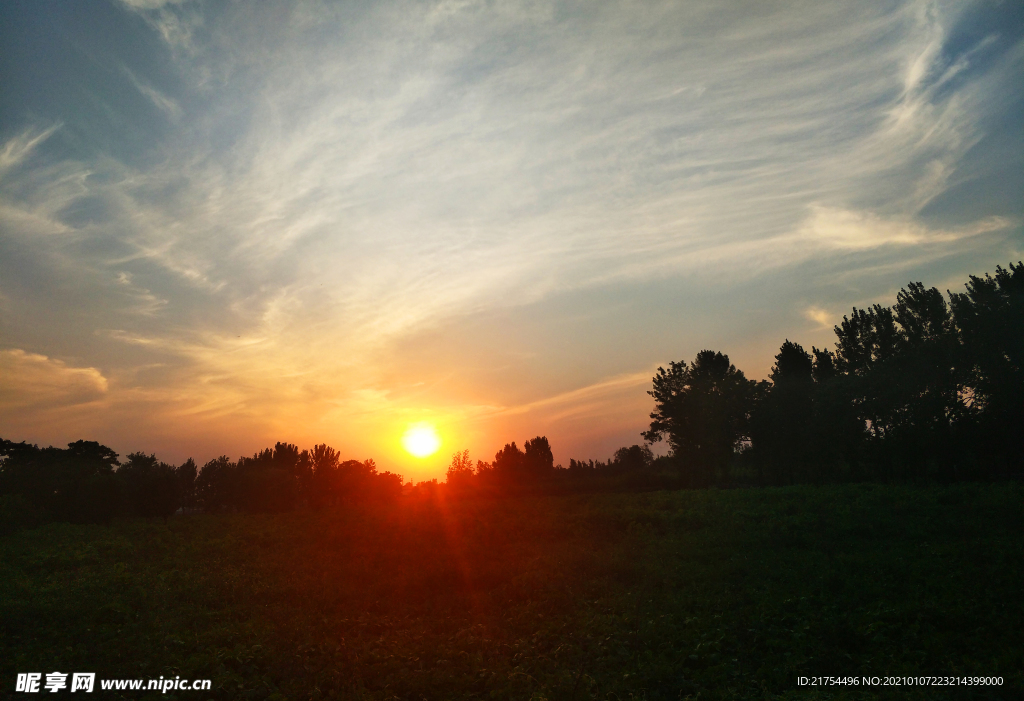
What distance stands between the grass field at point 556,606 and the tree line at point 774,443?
1749 cm

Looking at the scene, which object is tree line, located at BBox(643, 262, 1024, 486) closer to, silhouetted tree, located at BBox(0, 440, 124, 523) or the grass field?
the grass field

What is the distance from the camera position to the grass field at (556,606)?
35.8 ft

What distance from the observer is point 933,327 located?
46.2m

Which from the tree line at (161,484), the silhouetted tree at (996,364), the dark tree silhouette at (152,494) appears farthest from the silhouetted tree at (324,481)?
the silhouetted tree at (996,364)

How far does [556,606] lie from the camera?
16031mm

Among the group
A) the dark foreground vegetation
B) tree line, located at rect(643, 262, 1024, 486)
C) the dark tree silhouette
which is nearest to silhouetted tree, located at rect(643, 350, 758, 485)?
tree line, located at rect(643, 262, 1024, 486)

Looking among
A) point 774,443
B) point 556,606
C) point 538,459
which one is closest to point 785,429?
point 774,443

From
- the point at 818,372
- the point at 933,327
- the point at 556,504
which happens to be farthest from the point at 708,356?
the point at 556,504

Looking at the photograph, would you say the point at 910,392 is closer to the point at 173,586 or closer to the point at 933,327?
the point at 933,327

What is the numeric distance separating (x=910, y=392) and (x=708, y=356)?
25.6m

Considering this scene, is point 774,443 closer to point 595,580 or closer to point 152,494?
point 595,580

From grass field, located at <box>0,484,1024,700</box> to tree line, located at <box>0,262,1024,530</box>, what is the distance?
57.4 feet

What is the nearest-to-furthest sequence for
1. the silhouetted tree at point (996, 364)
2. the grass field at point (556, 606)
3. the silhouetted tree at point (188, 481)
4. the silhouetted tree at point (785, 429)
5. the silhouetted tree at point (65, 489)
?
the grass field at point (556, 606) < the silhouetted tree at point (996, 364) < the silhouetted tree at point (65, 489) < the silhouetted tree at point (785, 429) < the silhouetted tree at point (188, 481)

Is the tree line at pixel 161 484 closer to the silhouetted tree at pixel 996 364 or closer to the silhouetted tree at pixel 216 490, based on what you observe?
the silhouetted tree at pixel 216 490
